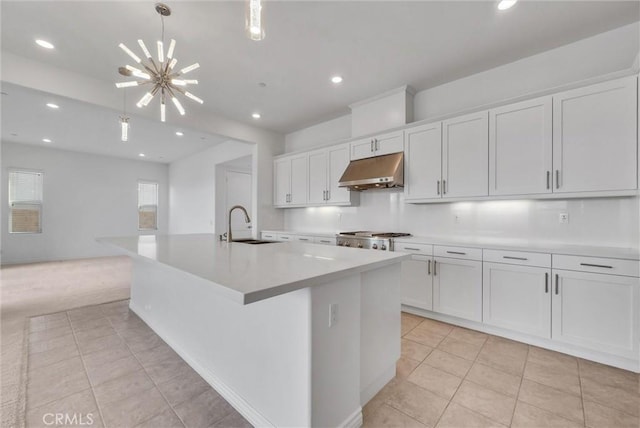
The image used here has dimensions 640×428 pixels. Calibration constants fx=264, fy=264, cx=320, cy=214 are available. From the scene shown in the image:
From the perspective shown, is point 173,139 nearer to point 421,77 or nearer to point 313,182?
point 313,182

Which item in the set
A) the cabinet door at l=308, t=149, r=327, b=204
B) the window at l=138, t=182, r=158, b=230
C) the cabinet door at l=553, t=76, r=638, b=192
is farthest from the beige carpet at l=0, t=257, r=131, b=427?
the cabinet door at l=553, t=76, r=638, b=192

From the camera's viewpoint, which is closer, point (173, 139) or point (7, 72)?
point (7, 72)

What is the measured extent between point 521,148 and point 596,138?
0.51m

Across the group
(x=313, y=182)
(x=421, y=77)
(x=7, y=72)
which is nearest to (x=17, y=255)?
(x=7, y=72)

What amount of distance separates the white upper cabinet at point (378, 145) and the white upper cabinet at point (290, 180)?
3.65 ft

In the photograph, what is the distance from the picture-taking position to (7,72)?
265 cm

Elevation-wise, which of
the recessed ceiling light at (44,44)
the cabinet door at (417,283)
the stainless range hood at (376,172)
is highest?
the recessed ceiling light at (44,44)

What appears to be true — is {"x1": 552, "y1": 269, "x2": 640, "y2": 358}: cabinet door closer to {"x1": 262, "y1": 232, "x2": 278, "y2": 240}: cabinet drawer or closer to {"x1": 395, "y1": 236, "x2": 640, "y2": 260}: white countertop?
{"x1": 395, "y1": 236, "x2": 640, "y2": 260}: white countertop

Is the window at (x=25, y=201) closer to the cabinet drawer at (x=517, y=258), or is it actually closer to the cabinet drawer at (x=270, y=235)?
the cabinet drawer at (x=270, y=235)

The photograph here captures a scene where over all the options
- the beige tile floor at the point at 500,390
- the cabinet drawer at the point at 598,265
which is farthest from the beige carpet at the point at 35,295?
the cabinet drawer at the point at 598,265

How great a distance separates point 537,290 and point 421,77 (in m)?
2.62

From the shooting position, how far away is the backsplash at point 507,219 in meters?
2.39

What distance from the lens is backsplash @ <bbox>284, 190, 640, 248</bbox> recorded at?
239cm

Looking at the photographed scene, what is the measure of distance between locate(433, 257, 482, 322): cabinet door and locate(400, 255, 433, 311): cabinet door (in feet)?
0.22
